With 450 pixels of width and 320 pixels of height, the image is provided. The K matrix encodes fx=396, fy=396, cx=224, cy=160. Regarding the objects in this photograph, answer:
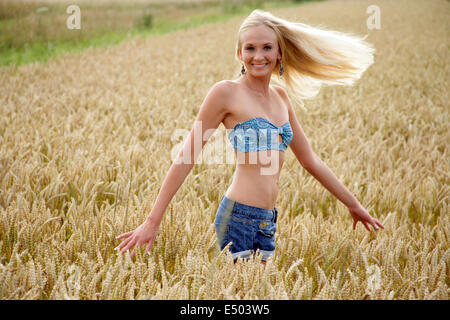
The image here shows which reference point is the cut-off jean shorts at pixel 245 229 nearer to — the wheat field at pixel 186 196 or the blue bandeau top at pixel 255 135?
the wheat field at pixel 186 196

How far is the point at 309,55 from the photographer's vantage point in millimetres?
1799

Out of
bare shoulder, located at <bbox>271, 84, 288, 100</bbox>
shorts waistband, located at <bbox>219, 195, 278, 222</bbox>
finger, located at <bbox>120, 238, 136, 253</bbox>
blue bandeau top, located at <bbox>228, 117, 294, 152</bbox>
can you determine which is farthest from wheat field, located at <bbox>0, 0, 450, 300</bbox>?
bare shoulder, located at <bbox>271, 84, 288, 100</bbox>

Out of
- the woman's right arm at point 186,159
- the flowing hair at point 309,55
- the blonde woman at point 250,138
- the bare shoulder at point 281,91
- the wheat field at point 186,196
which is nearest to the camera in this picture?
→ the wheat field at point 186,196

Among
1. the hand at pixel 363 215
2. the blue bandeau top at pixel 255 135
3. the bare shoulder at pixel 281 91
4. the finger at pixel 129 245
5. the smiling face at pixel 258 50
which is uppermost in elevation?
the smiling face at pixel 258 50

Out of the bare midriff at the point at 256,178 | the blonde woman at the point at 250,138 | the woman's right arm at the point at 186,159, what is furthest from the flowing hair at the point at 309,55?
the bare midriff at the point at 256,178

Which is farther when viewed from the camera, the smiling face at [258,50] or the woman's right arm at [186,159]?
the smiling face at [258,50]

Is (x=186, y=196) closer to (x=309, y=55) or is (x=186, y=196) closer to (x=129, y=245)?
(x=129, y=245)

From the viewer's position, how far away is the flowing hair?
1.67 m

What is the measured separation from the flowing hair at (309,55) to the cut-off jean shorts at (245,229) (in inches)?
26.2

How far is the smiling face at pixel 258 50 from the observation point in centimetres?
157

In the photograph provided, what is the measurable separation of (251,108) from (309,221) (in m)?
0.73

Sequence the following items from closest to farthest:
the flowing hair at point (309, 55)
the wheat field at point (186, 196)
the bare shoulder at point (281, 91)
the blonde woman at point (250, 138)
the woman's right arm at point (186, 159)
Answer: the wheat field at point (186, 196), the woman's right arm at point (186, 159), the blonde woman at point (250, 138), the flowing hair at point (309, 55), the bare shoulder at point (281, 91)

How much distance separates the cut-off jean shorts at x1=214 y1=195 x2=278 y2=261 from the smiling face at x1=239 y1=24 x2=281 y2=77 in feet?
1.77
